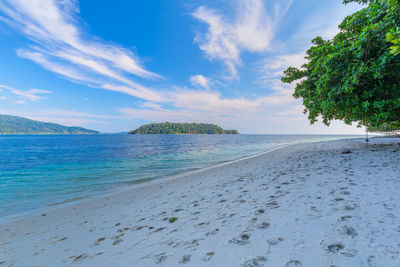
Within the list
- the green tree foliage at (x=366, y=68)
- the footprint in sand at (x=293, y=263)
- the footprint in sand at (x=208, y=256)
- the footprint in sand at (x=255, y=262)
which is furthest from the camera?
the green tree foliage at (x=366, y=68)

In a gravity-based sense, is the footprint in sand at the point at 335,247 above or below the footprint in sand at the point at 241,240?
above

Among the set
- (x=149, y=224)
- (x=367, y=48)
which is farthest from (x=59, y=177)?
(x=367, y=48)

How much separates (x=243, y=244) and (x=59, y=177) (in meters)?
17.2

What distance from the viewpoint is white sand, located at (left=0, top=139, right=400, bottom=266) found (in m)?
2.47

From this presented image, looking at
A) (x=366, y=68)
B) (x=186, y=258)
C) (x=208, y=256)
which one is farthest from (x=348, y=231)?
(x=366, y=68)

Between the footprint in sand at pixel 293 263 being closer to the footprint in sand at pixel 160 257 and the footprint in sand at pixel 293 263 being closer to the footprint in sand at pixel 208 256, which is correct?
the footprint in sand at pixel 208 256

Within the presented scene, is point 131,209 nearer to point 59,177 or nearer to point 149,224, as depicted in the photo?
point 149,224

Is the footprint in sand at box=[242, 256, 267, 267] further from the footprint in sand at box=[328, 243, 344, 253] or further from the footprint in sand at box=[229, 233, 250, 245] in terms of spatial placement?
the footprint in sand at box=[328, 243, 344, 253]

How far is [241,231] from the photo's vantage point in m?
3.32

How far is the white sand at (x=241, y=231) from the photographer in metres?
2.47

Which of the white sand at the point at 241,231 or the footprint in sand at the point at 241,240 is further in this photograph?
the footprint in sand at the point at 241,240

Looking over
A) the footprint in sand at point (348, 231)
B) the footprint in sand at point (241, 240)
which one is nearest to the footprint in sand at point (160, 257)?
the footprint in sand at point (241, 240)

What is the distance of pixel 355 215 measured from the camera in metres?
3.27

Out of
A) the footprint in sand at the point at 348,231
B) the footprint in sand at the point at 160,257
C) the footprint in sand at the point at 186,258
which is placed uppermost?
the footprint in sand at the point at 348,231
